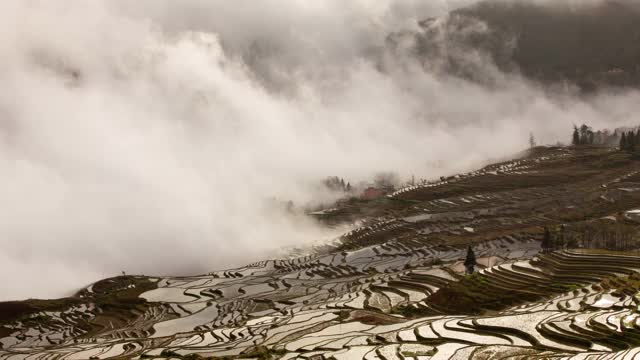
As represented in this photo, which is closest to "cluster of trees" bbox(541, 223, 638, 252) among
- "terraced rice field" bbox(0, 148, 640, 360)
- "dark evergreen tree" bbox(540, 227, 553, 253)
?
"dark evergreen tree" bbox(540, 227, 553, 253)

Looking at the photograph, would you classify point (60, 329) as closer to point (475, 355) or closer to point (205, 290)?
point (205, 290)

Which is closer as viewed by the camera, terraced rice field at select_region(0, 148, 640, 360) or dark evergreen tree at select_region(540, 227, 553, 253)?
terraced rice field at select_region(0, 148, 640, 360)

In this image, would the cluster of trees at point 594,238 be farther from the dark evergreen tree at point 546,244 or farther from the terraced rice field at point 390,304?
the terraced rice field at point 390,304

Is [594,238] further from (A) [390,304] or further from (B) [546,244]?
(A) [390,304]

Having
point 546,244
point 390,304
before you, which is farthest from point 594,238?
point 390,304

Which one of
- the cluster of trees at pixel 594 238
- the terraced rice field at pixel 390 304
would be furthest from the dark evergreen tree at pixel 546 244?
the terraced rice field at pixel 390 304

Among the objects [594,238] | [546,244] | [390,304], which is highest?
[546,244]

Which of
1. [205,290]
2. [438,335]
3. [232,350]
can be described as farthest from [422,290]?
[205,290]

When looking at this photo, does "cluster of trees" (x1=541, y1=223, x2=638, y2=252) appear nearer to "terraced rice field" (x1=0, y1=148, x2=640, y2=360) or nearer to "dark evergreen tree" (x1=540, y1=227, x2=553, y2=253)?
"dark evergreen tree" (x1=540, y1=227, x2=553, y2=253)
